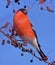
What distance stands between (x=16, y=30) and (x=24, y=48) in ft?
0.25

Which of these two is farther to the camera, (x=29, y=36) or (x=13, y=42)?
(x=29, y=36)

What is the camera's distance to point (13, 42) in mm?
379

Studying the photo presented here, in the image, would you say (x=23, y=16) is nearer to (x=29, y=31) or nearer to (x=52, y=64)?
(x=29, y=31)

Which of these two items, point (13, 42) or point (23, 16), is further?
point (23, 16)

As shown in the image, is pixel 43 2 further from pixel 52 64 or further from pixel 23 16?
pixel 52 64

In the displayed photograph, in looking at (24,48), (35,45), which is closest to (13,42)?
(24,48)

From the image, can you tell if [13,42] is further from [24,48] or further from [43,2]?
[43,2]

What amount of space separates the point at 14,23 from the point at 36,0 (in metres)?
0.10

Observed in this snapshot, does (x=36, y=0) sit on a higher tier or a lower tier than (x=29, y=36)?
higher

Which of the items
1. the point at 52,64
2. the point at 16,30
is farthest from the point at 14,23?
the point at 52,64

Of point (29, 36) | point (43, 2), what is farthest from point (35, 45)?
point (43, 2)

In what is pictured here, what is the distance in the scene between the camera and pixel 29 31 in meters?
0.47

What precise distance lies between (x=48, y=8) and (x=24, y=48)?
138 mm

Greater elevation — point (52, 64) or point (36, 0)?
point (36, 0)
